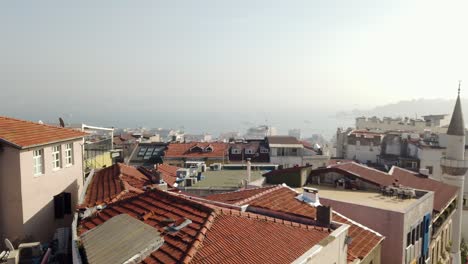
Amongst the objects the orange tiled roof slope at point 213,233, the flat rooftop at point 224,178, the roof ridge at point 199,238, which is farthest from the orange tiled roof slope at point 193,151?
the roof ridge at point 199,238

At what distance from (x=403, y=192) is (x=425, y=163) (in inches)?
1051

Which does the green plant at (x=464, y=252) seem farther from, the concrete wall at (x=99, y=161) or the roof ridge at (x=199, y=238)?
the roof ridge at (x=199, y=238)

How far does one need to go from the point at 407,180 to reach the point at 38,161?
70.5 ft

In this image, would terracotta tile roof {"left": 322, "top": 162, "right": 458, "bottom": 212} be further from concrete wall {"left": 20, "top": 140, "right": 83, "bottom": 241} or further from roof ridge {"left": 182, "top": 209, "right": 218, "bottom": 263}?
concrete wall {"left": 20, "top": 140, "right": 83, "bottom": 241}

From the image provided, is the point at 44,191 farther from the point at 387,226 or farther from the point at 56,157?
the point at 387,226

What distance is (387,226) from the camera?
17094 mm

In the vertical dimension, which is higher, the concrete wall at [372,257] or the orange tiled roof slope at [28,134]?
the orange tiled roof slope at [28,134]

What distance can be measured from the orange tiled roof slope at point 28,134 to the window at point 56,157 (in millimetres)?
518

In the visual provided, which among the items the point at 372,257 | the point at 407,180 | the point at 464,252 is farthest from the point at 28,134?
the point at 464,252

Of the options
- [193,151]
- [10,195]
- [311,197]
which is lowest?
[193,151]

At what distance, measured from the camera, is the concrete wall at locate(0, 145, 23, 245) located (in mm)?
14398

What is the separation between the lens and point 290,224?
38.4 ft

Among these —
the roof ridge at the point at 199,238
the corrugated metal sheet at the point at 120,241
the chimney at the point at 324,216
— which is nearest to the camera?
the roof ridge at the point at 199,238

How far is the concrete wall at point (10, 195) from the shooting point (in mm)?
14398
